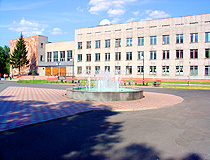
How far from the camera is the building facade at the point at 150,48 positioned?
4119 centimetres

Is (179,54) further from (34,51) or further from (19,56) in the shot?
(19,56)

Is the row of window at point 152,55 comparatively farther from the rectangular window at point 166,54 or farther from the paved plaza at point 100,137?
the paved plaza at point 100,137

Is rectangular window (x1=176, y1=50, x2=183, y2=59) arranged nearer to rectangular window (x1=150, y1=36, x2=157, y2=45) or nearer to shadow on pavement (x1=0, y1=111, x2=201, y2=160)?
rectangular window (x1=150, y1=36, x2=157, y2=45)

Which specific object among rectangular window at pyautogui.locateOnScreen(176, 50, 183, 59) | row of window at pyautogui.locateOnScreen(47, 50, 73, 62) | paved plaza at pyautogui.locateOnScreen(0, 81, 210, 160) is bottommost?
paved plaza at pyautogui.locateOnScreen(0, 81, 210, 160)

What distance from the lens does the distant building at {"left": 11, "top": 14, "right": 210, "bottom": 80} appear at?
135 ft

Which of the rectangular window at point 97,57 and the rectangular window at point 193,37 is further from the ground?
the rectangular window at point 193,37

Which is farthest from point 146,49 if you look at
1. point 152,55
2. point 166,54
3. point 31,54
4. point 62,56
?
point 31,54

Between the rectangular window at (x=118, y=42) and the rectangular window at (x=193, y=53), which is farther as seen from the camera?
the rectangular window at (x=118, y=42)

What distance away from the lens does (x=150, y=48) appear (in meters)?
Answer: 45.6

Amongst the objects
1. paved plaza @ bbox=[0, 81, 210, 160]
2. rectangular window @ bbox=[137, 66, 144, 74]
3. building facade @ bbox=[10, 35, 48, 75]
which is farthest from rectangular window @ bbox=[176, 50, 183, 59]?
building facade @ bbox=[10, 35, 48, 75]

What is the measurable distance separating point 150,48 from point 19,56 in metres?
43.3

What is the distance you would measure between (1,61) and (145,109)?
82720 mm

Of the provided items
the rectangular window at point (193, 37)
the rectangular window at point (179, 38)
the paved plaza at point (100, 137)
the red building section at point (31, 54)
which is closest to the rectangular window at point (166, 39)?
the rectangular window at point (179, 38)

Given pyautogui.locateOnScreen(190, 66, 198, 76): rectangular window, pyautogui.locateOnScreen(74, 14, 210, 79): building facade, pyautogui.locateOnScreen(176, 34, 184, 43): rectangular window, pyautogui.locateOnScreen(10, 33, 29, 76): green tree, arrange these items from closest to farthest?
pyautogui.locateOnScreen(74, 14, 210, 79): building facade → pyautogui.locateOnScreen(190, 66, 198, 76): rectangular window → pyautogui.locateOnScreen(176, 34, 184, 43): rectangular window → pyautogui.locateOnScreen(10, 33, 29, 76): green tree
